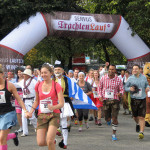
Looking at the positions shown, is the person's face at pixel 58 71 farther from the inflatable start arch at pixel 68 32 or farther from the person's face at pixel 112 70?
the inflatable start arch at pixel 68 32

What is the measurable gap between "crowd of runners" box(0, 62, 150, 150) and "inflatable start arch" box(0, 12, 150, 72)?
3712mm

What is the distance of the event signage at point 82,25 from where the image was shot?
52.6ft

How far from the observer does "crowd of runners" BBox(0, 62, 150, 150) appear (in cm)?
562

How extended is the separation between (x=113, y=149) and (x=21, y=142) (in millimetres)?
2194

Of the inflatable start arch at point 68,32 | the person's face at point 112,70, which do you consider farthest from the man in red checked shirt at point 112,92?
the inflatable start arch at point 68,32

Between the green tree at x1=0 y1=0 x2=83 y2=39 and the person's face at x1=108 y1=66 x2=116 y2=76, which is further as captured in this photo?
the green tree at x1=0 y1=0 x2=83 y2=39

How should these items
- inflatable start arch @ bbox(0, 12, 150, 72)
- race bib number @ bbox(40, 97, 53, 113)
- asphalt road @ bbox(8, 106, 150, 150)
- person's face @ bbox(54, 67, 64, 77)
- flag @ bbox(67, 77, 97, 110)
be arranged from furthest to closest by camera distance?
inflatable start arch @ bbox(0, 12, 150, 72)
flag @ bbox(67, 77, 97, 110)
person's face @ bbox(54, 67, 64, 77)
asphalt road @ bbox(8, 106, 150, 150)
race bib number @ bbox(40, 97, 53, 113)

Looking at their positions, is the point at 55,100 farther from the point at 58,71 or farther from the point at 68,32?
the point at 68,32

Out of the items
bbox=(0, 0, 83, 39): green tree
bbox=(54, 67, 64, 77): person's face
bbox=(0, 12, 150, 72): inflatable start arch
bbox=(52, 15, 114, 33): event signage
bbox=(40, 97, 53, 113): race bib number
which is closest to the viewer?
bbox=(40, 97, 53, 113): race bib number

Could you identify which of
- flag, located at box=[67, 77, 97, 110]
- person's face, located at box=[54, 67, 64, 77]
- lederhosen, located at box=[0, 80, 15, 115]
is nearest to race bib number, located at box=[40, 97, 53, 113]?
lederhosen, located at box=[0, 80, 15, 115]

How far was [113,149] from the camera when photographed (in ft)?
23.6

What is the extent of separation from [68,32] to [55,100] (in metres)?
11.1

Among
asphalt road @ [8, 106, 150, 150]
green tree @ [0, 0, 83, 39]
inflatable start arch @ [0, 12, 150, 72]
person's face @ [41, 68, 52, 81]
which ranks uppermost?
green tree @ [0, 0, 83, 39]

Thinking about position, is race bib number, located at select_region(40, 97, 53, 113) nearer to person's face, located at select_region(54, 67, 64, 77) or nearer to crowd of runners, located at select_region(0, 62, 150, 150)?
crowd of runners, located at select_region(0, 62, 150, 150)
